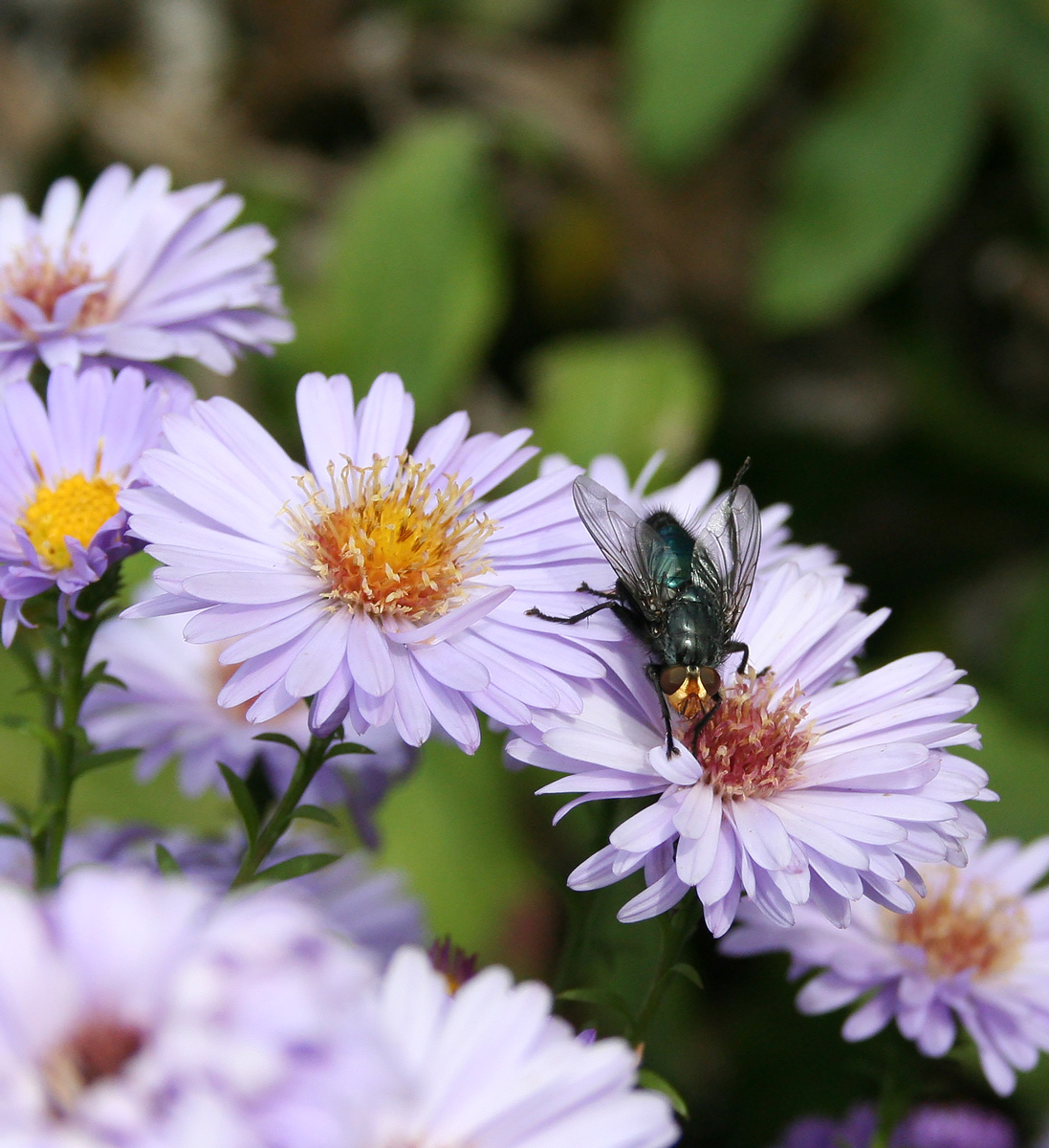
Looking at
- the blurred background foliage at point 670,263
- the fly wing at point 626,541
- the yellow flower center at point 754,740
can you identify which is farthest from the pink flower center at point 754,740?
the blurred background foliage at point 670,263

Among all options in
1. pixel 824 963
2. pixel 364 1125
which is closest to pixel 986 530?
pixel 824 963

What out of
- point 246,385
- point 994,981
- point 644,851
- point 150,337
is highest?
point 150,337

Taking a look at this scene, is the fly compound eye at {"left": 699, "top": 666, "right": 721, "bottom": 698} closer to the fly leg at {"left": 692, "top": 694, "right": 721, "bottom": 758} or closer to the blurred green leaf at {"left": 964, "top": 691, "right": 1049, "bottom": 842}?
the fly leg at {"left": 692, "top": 694, "right": 721, "bottom": 758}

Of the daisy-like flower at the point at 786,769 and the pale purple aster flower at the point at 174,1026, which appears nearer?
the pale purple aster flower at the point at 174,1026

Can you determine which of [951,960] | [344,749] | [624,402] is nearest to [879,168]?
→ [624,402]

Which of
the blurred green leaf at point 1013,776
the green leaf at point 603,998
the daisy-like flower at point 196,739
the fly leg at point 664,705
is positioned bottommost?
the blurred green leaf at point 1013,776

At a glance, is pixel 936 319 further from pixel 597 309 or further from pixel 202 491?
pixel 202 491

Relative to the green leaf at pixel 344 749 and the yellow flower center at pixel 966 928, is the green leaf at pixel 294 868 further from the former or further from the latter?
the yellow flower center at pixel 966 928
